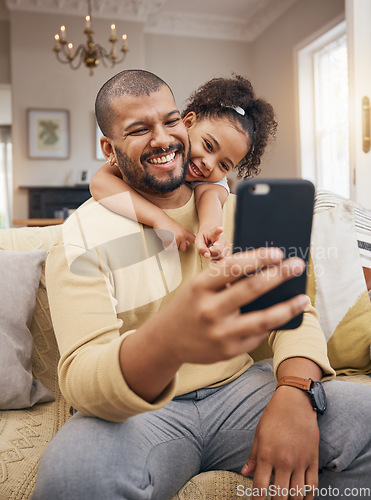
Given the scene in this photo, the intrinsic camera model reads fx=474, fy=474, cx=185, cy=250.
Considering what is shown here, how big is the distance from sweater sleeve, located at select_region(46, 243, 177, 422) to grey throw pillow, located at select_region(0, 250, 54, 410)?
12.2 inches

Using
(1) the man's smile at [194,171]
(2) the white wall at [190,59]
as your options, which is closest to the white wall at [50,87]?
(2) the white wall at [190,59]

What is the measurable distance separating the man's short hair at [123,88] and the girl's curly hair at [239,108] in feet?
0.92

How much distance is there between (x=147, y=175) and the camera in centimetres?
105

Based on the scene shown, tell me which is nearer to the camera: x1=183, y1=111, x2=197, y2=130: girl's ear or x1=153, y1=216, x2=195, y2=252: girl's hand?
x1=153, y1=216, x2=195, y2=252: girl's hand

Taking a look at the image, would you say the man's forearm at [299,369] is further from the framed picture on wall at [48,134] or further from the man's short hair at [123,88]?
the framed picture on wall at [48,134]

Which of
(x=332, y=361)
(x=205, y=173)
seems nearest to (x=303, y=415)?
(x=332, y=361)

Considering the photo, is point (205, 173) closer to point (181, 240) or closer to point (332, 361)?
point (181, 240)

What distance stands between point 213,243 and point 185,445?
383 millimetres

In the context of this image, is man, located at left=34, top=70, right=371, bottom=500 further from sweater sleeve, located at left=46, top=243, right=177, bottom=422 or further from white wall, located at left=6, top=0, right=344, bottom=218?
white wall, located at left=6, top=0, right=344, bottom=218

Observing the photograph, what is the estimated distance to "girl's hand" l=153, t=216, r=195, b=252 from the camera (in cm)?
101

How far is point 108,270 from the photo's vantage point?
3.08 feet

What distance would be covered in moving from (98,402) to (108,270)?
0.31 m

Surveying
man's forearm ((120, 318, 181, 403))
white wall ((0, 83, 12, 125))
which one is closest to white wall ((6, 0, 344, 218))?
white wall ((0, 83, 12, 125))

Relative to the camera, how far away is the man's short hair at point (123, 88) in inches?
40.1
